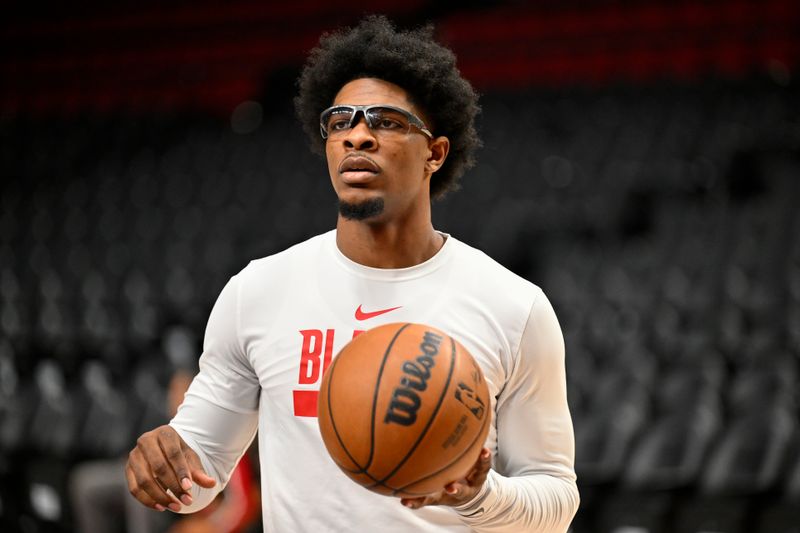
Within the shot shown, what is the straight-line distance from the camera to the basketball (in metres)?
1.46

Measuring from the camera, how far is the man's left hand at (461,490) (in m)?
1.50

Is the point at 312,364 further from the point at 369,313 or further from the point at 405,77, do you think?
the point at 405,77

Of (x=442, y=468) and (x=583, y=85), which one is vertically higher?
(x=583, y=85)

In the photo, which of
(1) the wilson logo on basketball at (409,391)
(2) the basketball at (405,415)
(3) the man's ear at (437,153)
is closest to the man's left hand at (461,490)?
(2) the basketball at (405,415)

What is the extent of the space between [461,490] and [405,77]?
0.77m

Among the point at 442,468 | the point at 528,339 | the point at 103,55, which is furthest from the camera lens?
the point at 103,55

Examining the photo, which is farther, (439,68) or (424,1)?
(424,1)

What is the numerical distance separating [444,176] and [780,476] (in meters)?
1.79

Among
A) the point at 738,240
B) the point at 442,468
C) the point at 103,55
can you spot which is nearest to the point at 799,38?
the point at 738,240

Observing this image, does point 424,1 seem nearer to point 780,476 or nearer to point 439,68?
point 780,476

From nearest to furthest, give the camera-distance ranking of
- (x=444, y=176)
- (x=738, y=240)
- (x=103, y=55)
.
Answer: (x=444, y=176) < (x=738, y=240) < (x=103, y=55)

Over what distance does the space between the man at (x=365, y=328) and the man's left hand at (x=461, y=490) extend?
0.53 feet

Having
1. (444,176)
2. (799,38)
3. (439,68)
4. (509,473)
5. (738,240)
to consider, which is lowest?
(509,473)

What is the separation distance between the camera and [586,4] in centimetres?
1061
